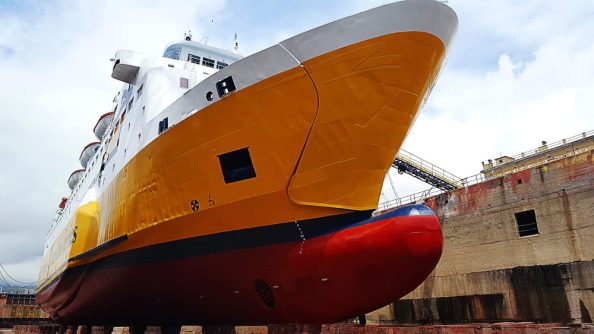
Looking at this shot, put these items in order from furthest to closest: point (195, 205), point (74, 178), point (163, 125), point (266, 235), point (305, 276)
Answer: point (74, 178) → point (163, 125) → point (195, 205) → point (266, 235) → point (305, 276)

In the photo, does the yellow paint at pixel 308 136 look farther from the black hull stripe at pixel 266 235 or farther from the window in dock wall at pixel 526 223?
the window in dock wall at pixel 526 223

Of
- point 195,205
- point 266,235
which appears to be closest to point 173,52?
point 195,205

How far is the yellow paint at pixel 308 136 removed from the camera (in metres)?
6.82

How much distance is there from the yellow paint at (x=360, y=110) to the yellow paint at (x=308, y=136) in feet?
0.06

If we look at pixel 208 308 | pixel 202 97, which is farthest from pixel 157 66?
pixel 208 308

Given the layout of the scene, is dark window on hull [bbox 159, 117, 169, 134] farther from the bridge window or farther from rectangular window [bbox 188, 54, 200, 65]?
the bridge window

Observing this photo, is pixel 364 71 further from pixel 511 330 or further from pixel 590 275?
pixel 590 275

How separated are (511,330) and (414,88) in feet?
16.4

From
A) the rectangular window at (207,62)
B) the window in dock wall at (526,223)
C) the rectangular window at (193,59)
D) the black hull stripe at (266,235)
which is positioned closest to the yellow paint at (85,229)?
the black hull stripe at (266,235)

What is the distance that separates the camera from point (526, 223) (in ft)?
53.4

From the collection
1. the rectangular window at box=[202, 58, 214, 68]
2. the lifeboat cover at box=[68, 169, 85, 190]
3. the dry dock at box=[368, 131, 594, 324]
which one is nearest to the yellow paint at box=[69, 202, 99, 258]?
the rectangular window at box=[202, 58, 214, 68]

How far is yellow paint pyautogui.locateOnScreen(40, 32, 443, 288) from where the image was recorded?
22.4ft

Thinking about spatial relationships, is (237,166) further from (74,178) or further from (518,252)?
(74,178)

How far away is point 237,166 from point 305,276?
238 cm
